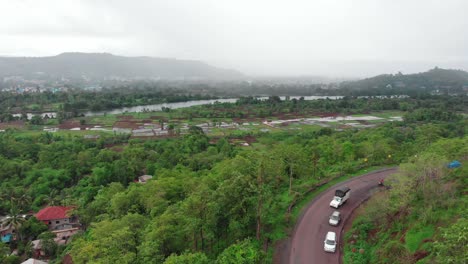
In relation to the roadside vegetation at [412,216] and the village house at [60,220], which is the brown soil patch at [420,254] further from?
the village house at [60,220]

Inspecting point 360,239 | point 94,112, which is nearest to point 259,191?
point 360,239

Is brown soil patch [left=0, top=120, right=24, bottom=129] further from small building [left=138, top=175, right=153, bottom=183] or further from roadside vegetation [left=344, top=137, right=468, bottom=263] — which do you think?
roadside vegetation [left=344, top=137, right=468, bottom=263]

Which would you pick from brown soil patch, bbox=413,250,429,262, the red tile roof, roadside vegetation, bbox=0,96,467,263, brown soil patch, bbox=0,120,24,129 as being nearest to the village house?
the red tile roof

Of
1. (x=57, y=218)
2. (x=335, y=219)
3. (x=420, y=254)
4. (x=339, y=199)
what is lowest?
(x=57, y=218)

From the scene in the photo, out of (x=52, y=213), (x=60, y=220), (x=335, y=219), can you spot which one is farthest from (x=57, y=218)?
(x=335, y=219)

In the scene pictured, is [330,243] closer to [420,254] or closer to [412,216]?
[420,254]

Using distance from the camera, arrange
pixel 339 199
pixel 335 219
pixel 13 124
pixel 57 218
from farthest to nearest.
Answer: pixel 13 124 → pixel 57 218 → pixel 339 199 → pixel 335 219
